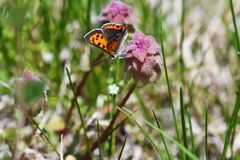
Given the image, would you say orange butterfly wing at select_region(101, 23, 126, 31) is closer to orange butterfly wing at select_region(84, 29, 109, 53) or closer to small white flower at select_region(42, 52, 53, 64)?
orange butterfly wing at select_region(84, 29, 109, 53)

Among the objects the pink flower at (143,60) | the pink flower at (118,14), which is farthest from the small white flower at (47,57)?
the pink flower at (143,60)

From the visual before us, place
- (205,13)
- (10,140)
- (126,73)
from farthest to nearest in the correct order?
(205,13) < (10,140) < (126,73)

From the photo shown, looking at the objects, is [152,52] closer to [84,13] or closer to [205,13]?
[84,13]

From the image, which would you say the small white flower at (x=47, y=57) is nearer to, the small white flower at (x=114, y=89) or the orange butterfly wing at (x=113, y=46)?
the small white flower at (x=114, y=89)

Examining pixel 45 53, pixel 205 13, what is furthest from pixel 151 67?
pixel 205 13

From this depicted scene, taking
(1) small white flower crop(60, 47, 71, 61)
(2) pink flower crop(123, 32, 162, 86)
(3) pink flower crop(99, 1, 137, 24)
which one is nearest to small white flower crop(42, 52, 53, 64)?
(1) small white flower crop(60, 47, 71, 61)
